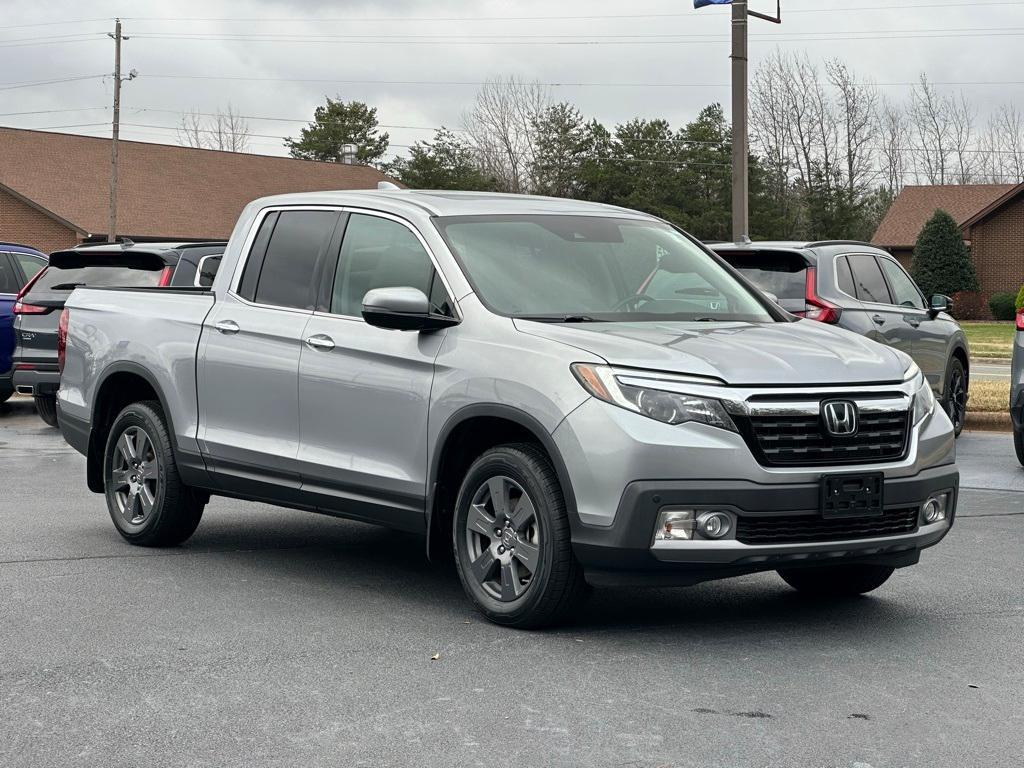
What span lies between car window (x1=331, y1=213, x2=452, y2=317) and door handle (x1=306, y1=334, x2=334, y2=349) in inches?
6.4

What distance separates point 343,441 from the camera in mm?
7031

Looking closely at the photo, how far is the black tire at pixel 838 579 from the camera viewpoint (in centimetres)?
695

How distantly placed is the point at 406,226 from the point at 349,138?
82.3 metres

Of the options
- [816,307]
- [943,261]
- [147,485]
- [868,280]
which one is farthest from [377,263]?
[943,261]

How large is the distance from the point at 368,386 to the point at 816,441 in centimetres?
208

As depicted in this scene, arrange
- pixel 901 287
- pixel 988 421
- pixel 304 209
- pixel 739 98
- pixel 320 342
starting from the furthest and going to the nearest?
pixel 739 98, pixel 988 421, pixel 901 287, pixel 304 209, pixel 320 342

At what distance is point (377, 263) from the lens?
7246 mm

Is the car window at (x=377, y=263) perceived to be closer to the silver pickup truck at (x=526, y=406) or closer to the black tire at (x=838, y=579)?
the silver pickup truck at (x=526, y=406)

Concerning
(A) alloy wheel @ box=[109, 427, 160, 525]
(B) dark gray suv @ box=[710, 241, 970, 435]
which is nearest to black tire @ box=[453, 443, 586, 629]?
(A) alloy wheel @ box=[109, 427, 160, 525]

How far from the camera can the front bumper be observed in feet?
18.9

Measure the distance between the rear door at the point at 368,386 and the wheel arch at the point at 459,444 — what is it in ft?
0.23

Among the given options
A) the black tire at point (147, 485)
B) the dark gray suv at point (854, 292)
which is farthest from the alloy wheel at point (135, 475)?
the dark gray suv at point (854, 292)

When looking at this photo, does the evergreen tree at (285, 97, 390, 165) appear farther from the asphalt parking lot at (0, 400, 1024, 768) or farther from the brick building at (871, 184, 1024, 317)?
the asphalt parking lot at (0, 400, 1024, 768)

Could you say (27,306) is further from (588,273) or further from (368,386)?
(588,273)
